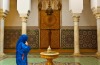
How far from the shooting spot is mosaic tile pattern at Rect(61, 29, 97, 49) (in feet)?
39.9

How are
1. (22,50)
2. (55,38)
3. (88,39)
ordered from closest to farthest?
(22,50) → (88,39) → (55,38)

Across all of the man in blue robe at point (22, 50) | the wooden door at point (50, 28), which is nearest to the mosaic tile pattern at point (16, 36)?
the wooden door at point (50, 28)

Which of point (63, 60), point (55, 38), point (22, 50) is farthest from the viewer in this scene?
point (55, 38)

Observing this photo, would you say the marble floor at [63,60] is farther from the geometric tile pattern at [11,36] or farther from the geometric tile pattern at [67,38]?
the geometric tile pattern at [11,36]

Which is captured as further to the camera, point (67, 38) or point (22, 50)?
point (67, 38)

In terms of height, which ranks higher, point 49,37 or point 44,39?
point 49,37

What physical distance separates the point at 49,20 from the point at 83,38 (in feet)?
7.93

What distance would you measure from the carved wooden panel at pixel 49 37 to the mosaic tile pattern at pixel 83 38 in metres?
0.32

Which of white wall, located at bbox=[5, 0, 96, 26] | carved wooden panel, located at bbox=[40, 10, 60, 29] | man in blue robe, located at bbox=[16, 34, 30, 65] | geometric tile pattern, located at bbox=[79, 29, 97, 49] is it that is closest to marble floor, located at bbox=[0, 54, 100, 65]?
man in blue robe, located at bbox=[16, 34, 30, 65]

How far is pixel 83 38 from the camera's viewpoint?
40.1ft

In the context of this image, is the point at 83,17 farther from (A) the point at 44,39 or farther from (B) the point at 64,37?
(A) the point at 44,39

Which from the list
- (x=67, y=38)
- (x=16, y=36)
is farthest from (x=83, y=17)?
(x=16, y=36)

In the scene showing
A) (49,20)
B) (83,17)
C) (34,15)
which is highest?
(34,15)

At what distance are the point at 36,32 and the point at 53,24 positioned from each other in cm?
119
